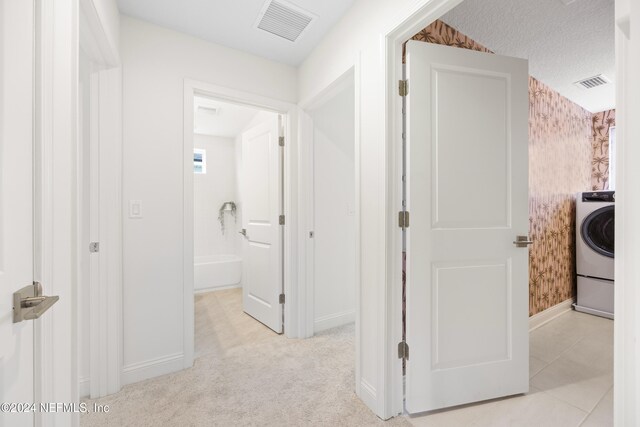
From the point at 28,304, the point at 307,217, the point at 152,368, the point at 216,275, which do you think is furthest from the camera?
the point at 216,275

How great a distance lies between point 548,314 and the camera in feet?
9.33

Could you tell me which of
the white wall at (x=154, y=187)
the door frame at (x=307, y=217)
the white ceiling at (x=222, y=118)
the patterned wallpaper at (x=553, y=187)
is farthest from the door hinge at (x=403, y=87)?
the white ceiling at (x=222, y=118)

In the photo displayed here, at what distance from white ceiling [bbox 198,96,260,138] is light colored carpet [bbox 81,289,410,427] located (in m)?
2.55

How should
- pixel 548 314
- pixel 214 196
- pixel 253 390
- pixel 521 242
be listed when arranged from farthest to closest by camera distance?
pixel 214 196
pixel 548 314
pixel 253 390
pixel 521 242

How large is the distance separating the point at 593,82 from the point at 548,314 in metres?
2.34

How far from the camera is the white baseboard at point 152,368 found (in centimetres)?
179

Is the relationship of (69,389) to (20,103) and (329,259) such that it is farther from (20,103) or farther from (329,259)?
(329,259)

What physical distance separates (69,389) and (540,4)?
299 cm

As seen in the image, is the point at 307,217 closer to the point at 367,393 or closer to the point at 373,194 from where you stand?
the point at 373,194

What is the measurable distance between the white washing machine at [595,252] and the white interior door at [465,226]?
2.14 metres

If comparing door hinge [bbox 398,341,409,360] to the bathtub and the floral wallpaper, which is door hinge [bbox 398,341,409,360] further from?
the floral wallpaper

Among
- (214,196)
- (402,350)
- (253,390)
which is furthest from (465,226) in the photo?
(214,196)

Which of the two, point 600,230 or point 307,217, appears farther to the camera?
point 600,230

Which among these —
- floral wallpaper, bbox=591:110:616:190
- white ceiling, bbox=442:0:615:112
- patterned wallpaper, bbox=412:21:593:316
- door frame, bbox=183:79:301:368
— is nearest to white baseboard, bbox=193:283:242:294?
door frame, bbox=183:79:301:368
